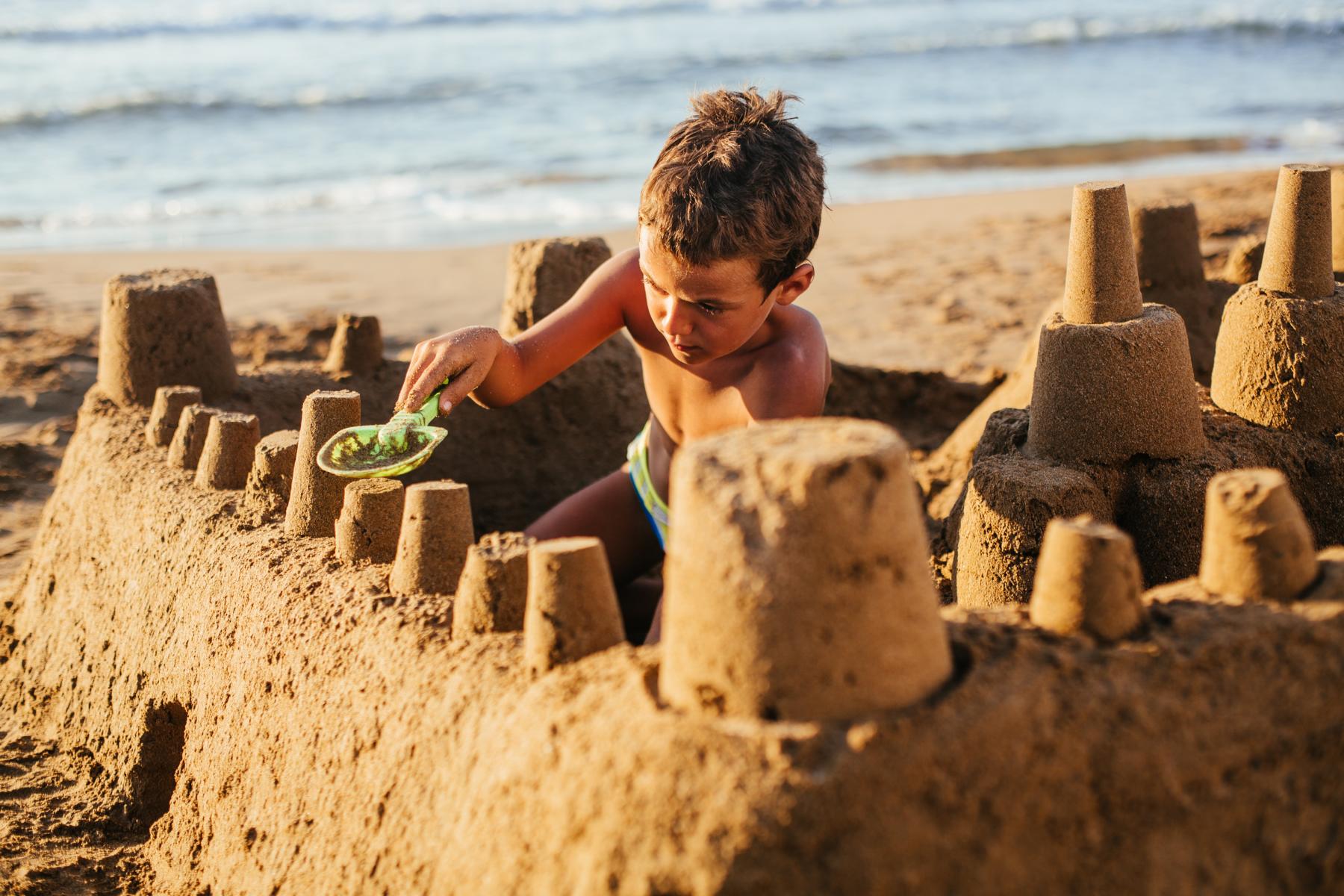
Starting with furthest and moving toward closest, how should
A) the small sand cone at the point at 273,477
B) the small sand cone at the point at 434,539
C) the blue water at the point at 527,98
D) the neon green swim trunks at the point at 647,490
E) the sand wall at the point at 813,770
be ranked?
the blue water at the point at 527,98, the neon green swim trunks at the point at 647,490, the small sand cone at the point at 273,477, the small sand cone at the point at 434,539, the sand wall at the point at 813,770

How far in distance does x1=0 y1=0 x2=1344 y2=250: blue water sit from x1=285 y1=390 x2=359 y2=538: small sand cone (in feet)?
22.7

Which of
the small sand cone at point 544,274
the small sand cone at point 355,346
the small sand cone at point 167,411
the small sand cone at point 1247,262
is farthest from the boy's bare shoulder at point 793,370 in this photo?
the small sand cone at point 1247,262

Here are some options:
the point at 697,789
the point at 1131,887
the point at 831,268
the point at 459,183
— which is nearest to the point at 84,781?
the point at 697,789

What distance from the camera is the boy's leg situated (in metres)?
3.39

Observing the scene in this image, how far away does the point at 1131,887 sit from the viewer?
154 cm

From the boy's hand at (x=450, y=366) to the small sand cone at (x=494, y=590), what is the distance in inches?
24.2

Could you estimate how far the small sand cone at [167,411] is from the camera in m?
3.25

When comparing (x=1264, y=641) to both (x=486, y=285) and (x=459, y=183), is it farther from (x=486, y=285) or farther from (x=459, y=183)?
(x=459, y=183)

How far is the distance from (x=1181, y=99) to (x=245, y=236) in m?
9.78

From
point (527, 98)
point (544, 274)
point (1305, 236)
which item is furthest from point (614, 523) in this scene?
point (527, 98)

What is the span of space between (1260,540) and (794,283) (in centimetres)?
120

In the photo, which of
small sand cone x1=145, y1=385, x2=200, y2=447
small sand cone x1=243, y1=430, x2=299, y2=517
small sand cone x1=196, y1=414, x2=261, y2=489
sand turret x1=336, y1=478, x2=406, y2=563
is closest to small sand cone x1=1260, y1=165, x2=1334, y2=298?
sand turret x1=336, y1=478, x2=406, y2=563

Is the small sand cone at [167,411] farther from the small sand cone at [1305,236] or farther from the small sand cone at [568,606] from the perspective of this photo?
the small sand cone at [1305,236]

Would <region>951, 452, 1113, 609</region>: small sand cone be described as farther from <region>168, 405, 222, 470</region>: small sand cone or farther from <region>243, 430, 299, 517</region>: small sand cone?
<region>168, 405, 222, 470</region>: small sand cone
